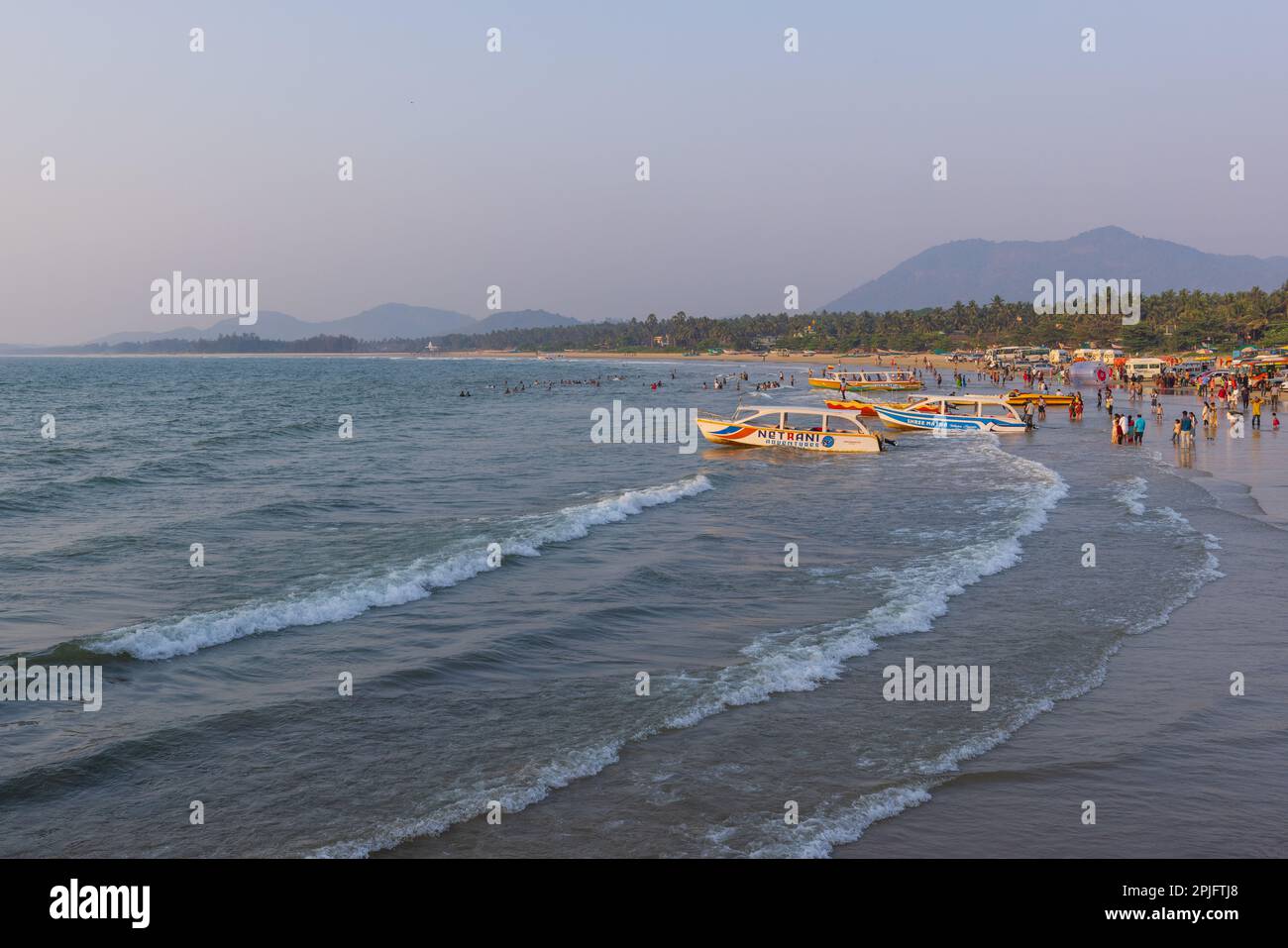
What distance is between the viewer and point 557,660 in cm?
1455

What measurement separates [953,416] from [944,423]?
3.39 ft

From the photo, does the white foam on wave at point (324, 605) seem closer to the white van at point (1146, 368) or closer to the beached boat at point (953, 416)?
the beached boat at point (953, 416)

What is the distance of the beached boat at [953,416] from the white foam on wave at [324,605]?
1379 inches

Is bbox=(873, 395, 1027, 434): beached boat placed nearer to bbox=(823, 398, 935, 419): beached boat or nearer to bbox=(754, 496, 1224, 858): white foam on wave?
bbox=(823, 398, 935, 419): beached boat

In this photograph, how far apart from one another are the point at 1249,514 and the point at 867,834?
22.1m

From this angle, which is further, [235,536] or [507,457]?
[507,457]

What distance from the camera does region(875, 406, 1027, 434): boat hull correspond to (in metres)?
55.1

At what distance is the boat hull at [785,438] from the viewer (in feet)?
147

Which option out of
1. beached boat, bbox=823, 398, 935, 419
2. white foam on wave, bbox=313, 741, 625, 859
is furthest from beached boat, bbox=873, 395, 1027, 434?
white foam on wave, bbox=313, 741, 625, 859

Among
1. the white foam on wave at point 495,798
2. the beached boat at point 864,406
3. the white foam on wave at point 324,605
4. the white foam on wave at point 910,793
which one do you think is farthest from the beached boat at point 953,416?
the white foam on wave at point 495,798
